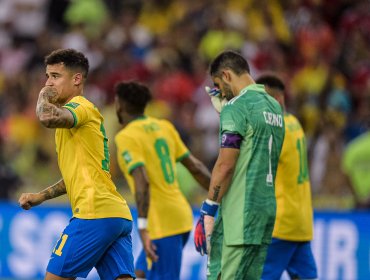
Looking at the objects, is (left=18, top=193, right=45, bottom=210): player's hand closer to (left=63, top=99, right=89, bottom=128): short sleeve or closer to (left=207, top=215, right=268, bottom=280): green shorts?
(left=63, top=99, right=89, bottom=128): short sleeve

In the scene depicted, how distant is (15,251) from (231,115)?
8.38m

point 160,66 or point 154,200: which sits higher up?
point 160,66

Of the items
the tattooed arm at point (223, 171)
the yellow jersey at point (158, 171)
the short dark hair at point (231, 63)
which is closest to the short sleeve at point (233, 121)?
the tattooed arm at point (223, 171)

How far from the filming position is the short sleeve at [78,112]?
7168 mm

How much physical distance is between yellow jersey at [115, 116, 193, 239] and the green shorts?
216cm

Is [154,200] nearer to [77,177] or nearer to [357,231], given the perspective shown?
[77,177]

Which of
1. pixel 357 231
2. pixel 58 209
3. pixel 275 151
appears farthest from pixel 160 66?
pixel 275 151

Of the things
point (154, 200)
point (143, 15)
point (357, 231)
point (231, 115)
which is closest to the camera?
point (231, 115)

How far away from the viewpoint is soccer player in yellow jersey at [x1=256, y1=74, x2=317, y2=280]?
929 centimetres

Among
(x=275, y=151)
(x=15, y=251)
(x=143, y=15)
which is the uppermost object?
(x=143, y=15)

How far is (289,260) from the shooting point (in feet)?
31.2

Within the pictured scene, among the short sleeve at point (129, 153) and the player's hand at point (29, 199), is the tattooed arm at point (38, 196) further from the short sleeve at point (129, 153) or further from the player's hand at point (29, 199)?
the short sleeve at point (129, 153)

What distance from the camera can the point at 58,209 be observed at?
584 inches

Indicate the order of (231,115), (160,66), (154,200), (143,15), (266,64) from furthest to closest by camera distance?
(143,15) → (160,66) → (266,64) → (154,200) → (231,115)
